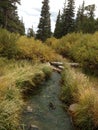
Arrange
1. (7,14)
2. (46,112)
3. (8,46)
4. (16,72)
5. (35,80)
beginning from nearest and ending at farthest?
(46,112) < (16,72) < (35,80) < (8,46) < (7,14)

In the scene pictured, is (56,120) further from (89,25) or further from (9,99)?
(89,25)

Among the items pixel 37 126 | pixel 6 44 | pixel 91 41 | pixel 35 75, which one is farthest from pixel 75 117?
pixel 91 41

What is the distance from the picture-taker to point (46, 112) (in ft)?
28.5

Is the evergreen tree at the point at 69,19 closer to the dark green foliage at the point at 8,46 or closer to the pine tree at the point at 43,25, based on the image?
the pine tree at the point at 43,25

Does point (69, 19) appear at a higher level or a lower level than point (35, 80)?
higher

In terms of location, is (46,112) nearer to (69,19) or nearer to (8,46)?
(8,46)

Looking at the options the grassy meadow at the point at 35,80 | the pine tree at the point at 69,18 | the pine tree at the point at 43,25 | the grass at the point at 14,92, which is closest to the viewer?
the grass at the point at 14,92

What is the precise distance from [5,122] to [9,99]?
135 centimetres

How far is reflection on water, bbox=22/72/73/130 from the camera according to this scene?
7674 millimetres

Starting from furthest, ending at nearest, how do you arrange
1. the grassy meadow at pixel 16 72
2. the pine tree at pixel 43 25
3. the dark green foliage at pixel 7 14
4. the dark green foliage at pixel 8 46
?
the pine tree at pixel 43 25 → the dark green foliage at pixel 7 14 → the dark green foliage at pixel 8 46 → the grassy meadow at pixel 16 72

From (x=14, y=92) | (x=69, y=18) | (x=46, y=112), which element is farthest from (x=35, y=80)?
(x=69, y=18)

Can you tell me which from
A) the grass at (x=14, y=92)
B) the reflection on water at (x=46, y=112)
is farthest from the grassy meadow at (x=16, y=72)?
the reflection on water at (x=46, y=112)

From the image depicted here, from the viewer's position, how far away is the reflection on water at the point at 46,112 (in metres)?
7.67

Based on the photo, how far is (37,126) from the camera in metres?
7.37
